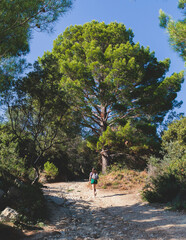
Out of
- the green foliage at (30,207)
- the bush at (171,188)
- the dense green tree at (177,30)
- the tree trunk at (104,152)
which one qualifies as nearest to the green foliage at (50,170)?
the tree trunk at (104,152)

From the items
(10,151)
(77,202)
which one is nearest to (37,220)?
(77,202)

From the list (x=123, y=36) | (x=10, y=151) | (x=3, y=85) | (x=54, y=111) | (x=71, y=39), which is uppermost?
(x=71, y=39)

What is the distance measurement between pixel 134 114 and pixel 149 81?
3.35m

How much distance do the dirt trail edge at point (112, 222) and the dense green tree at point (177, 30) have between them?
652 centimetres

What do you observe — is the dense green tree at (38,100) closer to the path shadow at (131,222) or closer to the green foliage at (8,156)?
the green foliage at (8,156)

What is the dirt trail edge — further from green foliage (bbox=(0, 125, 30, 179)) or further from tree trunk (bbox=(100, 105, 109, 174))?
tree trunk (bbox=(100, 105, 109, 174))

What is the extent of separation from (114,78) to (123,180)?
769 cm

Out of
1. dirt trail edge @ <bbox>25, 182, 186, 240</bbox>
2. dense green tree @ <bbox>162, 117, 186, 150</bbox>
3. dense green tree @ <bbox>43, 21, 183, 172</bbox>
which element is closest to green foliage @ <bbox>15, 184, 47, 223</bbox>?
dirt trail edge @ <bbox>25, 182, 186, 240</bbox>

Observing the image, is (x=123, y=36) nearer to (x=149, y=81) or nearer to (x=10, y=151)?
(x=149, y=81)

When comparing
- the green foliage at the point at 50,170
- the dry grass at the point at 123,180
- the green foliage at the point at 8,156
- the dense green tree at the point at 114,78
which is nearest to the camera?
the green foliage at the point at 8,156

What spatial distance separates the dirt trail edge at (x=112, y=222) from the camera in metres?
3.87

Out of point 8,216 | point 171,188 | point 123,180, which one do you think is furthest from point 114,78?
point 8,216

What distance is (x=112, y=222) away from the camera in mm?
5098

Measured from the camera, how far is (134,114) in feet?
53.9
